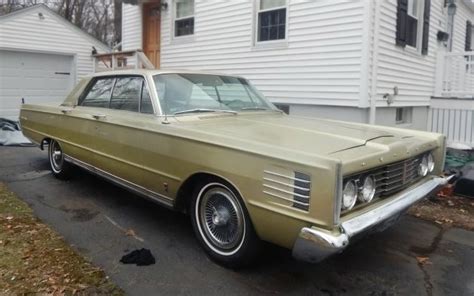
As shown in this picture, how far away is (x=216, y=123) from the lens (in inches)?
153

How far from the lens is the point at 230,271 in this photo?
3.39 meters

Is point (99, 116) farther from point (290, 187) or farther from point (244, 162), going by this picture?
point (290, 187)

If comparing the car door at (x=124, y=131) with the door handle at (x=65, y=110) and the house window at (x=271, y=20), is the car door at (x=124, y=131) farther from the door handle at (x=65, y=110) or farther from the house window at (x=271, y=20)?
the house window at (x=271, y=20)

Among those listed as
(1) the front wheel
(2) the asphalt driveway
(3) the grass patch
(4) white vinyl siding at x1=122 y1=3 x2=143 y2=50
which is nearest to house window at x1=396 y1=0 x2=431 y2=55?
(2) the asphalt driveway

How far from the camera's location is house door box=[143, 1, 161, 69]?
12344 millimetres

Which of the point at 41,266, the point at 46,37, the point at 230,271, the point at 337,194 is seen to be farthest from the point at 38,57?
the point at 337,194

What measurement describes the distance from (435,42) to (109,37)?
2619 centimetres

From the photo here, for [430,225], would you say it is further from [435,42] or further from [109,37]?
[109,37]

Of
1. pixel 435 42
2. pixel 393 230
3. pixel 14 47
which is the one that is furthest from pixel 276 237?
pixel 14 47

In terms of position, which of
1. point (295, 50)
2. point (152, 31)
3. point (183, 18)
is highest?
point (183, 18)

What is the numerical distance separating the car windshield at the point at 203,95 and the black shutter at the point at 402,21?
472cm

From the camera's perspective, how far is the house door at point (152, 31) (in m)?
12.3

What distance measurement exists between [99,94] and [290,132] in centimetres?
274

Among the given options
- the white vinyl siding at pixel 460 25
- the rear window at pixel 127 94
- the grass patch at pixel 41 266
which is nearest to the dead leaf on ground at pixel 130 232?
the grass patch at pixel 41 266
